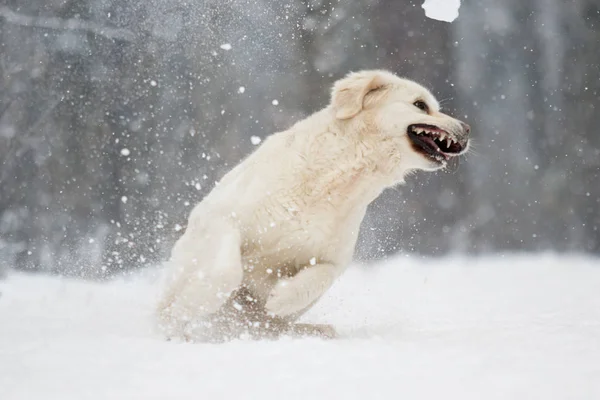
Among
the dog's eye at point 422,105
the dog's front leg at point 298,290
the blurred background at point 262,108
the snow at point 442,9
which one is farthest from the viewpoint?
the blurred background at point 262,108

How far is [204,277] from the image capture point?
314 cm

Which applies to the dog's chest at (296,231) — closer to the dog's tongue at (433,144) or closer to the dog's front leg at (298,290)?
the dog's front leg at (298,290)

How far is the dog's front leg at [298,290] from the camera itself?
129 inches

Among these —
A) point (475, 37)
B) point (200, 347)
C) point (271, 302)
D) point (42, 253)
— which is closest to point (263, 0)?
point (475, 37)

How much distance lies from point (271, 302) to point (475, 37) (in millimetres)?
6677

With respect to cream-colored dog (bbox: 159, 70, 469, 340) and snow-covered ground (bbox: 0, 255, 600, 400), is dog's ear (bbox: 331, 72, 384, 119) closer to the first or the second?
cream-colored dog (bbox: 159, 70, 469, 340)

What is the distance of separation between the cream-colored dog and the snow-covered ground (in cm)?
34

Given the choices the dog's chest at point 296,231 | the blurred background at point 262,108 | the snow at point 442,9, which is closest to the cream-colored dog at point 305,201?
the dog's chest at point 296,231

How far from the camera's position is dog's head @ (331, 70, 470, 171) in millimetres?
3564

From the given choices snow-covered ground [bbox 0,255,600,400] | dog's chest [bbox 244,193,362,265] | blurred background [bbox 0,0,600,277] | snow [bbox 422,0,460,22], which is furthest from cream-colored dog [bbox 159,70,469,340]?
snow [bbox 422,0,460,22]

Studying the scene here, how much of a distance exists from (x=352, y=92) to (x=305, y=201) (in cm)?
67

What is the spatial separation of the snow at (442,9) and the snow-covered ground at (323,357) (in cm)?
454

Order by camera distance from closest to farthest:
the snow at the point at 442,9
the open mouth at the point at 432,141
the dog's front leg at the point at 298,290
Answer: the dog's front leg at the point at 298,290 → the open mouth at the point at 432,141 → the snow at the point at 442,9

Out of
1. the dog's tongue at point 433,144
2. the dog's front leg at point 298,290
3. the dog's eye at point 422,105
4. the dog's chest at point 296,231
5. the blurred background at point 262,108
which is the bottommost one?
the dog's front leg at point 298,290
